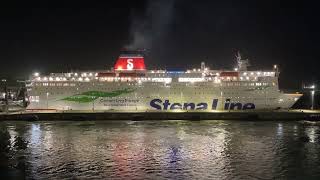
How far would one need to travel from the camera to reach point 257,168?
18594mm

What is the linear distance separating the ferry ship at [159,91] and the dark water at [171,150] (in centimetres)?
1091

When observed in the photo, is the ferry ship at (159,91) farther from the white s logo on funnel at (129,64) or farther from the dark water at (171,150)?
the dark water at (171,150)

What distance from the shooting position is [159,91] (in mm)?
47250

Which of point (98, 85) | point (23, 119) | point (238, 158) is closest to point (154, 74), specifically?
point (98, 85)

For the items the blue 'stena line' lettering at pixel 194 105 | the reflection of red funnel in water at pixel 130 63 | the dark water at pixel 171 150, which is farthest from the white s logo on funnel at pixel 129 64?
the dark water at pixel 171 150

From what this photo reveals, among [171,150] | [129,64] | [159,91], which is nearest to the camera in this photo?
[171,150]

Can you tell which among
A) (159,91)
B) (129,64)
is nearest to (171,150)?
(159,91)

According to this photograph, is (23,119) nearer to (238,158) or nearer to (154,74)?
(154,74)

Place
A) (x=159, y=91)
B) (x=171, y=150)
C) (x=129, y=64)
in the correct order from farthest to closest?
(x=129, y=64), (x=159, y=91), (x=171, y=150)

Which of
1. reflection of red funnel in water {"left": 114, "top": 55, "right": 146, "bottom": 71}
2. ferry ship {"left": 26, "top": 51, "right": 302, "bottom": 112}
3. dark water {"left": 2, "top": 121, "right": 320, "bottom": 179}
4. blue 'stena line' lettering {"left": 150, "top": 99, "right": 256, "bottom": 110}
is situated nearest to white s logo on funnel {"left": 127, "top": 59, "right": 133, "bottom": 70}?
reflection of red funnel in water {"left": 114, "top": 55, "right": 146, "bottom": 71}

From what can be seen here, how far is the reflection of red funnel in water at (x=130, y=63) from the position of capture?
4969 cm

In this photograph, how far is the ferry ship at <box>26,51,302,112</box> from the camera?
47.4 metres

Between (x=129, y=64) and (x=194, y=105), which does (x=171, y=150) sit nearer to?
(x=194, y=105)

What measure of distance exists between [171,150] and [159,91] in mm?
24115
